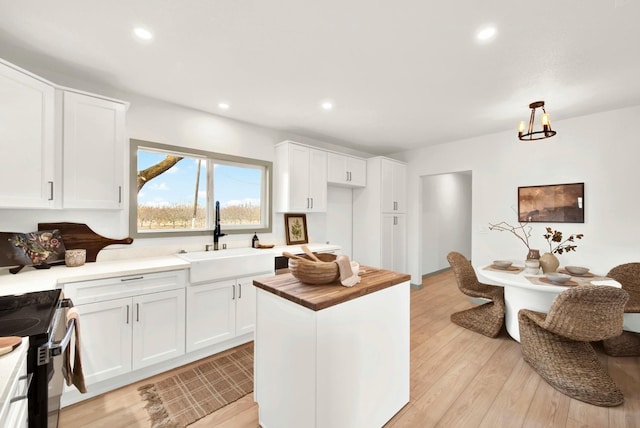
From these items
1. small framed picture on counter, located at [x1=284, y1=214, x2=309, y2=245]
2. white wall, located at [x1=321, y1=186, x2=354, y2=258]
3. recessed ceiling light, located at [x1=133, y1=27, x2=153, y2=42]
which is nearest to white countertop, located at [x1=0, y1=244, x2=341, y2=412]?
small framed picture on counter, located at [x1=284, y1=214, x2=309, y2=245]

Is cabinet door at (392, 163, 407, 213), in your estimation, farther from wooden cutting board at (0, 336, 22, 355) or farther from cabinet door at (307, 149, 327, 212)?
wooden cutting board at (0, 336, 22, 355)

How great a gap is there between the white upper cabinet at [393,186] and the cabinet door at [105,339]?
3.73 m

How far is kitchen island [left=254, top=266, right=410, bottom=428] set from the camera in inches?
53.5

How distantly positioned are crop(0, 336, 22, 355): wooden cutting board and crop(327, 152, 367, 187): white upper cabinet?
139 inches

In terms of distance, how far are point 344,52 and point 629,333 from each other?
3.91 m

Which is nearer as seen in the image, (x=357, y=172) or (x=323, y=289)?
(x=323, y=289)

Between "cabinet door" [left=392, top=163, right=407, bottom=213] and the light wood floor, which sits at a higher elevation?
"cabinet door" [left=392, top=163, right=407, bottom=213]

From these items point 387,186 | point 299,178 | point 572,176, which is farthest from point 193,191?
point 572,176

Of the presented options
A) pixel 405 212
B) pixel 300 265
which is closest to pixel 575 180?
pixel 405 212

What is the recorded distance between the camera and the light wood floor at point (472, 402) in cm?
181

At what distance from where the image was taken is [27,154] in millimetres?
1934

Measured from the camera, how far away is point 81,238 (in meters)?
2.41

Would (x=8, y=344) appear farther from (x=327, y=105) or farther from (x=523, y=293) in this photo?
(x=523, y=293)

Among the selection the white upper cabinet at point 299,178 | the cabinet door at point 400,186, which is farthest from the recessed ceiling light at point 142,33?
the cabinet door at point 400,186
